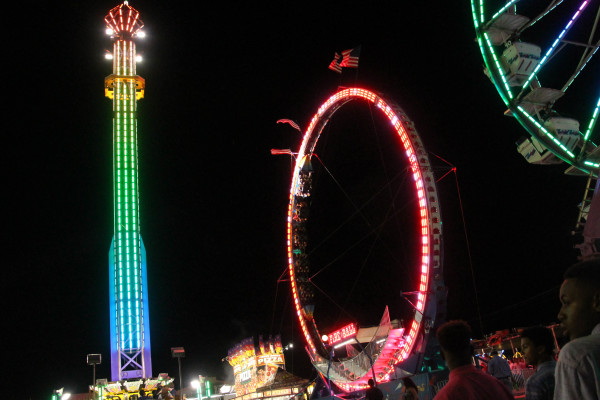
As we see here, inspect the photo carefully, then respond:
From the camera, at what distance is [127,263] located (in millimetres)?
43500

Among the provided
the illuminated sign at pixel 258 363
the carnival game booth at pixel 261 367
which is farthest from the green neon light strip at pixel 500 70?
the illuminated sign at pixel 258 363

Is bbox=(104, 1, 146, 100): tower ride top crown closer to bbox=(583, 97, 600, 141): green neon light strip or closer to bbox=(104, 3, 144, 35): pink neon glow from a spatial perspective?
bbox=(104, 3, 144, 35): pink neon glow

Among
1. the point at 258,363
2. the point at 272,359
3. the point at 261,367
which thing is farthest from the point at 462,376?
the point at 258,363

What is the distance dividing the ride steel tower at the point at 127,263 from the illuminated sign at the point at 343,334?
22.9 meters

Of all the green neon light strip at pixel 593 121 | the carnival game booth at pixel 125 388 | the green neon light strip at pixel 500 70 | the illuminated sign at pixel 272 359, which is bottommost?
the carnival game booth at pixel 125 388

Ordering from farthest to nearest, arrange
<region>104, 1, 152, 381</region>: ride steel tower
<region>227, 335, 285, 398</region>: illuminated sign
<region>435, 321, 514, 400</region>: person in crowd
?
<region>227, 335, 285, 398</region>: illuminated sign → <region>104, 1, 152, 381</region>: ride steel tower → <region>435, 321, 514, 400</region>: person in crowd

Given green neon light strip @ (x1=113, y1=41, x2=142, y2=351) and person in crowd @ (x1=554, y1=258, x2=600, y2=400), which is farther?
green neon light strip @ (x1=113, y1=41, x2=142, y2=351)

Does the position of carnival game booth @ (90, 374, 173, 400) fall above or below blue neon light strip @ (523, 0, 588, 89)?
below

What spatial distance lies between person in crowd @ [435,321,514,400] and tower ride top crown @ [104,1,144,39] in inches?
1975

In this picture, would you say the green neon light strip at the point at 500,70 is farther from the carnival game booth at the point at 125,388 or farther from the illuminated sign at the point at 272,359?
the illuminated sign at the point at 272,359

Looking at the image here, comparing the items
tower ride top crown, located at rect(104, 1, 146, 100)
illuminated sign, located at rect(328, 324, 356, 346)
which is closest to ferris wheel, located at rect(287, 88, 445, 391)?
illuminated sign, located at rect(328, 324, 356, 346)

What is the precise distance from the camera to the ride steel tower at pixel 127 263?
42938 millimetres

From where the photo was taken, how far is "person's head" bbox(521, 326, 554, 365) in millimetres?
5559

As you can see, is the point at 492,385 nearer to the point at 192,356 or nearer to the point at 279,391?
the point at 279,391
